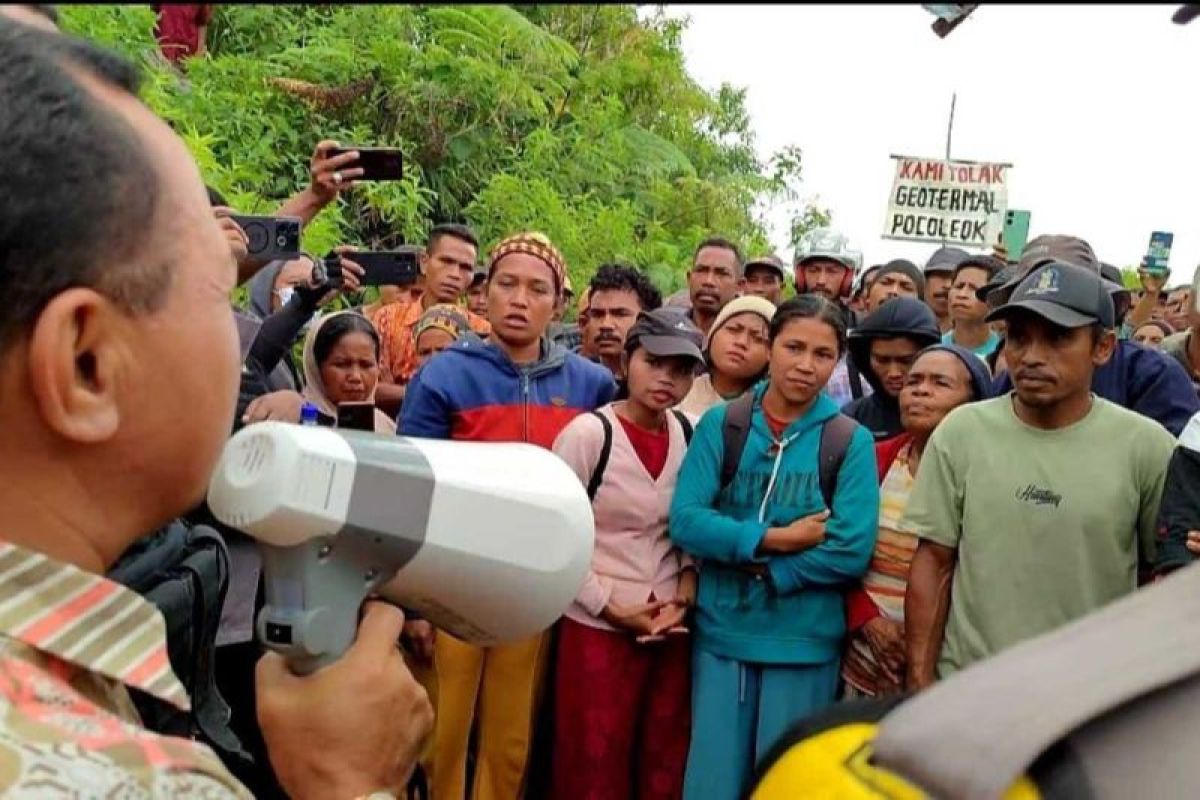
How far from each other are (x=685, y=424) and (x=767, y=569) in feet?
2.05

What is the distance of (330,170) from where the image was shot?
3645 millimetres

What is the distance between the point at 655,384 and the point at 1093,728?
118 inches

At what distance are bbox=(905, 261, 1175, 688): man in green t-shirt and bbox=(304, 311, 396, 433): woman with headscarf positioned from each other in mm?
1907

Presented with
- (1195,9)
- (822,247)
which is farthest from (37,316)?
(822,247)

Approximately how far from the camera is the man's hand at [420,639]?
3520 mm

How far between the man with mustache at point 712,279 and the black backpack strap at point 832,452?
85.1 inches

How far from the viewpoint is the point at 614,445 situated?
369cm

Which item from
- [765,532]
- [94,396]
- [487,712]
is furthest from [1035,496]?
[94,396]

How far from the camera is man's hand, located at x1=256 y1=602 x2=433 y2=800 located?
1190 mm

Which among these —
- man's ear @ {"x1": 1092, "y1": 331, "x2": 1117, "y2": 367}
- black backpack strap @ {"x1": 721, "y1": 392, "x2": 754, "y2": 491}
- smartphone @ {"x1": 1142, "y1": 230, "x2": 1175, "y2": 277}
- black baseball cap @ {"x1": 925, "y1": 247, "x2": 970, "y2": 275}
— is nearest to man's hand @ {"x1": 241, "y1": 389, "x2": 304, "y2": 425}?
black backpack strap @ {"x1": 721, "y1": 392, "x2": 754, "y2": 491}

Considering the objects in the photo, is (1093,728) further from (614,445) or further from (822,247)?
(822,247)

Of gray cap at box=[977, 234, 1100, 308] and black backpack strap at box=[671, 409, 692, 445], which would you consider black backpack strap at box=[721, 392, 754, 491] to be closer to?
black backpack strap at box=[671, 409, 692, 445]

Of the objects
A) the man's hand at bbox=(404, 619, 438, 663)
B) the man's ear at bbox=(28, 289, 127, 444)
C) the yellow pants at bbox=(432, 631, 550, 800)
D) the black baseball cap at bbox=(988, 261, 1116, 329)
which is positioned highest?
the man's ear at bbox=(28, 289, 127, 444)

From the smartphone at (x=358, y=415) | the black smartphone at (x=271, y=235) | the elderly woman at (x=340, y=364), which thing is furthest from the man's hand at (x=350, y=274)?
the smartphone at (x=358, y=415)
